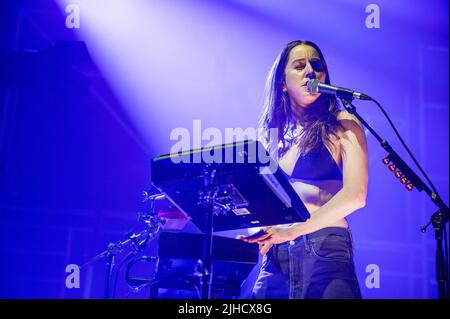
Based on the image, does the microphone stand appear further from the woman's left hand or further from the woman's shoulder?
the woman's left hand

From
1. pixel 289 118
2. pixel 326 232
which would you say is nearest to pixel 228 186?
pixel 326 232

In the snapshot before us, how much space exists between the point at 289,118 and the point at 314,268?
0.92 metres

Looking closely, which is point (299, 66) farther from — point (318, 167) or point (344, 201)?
point (344, 201)

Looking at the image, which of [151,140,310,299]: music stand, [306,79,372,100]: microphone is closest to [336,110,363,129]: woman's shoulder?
[306,79,372,100]: microphone

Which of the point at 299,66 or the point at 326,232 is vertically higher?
the point at 299,66

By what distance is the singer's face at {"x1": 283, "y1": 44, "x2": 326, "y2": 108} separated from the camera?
289cm

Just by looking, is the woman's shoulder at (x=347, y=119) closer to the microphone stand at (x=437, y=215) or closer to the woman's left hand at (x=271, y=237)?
the microphone stand at (x=437, y=215)

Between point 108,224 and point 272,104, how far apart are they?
→ 1432mm

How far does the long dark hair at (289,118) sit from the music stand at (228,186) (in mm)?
547

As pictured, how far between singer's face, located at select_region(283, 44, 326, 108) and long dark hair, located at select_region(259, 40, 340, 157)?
0.09 ft

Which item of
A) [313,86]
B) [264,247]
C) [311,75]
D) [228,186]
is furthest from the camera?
[311,75]

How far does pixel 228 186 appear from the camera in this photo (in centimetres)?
220

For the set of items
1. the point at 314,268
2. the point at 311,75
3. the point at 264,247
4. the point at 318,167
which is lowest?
the point at 314,268

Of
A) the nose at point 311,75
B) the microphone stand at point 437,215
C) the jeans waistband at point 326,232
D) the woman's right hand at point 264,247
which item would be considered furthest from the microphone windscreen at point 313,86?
the woman's right hand at point 264,247
